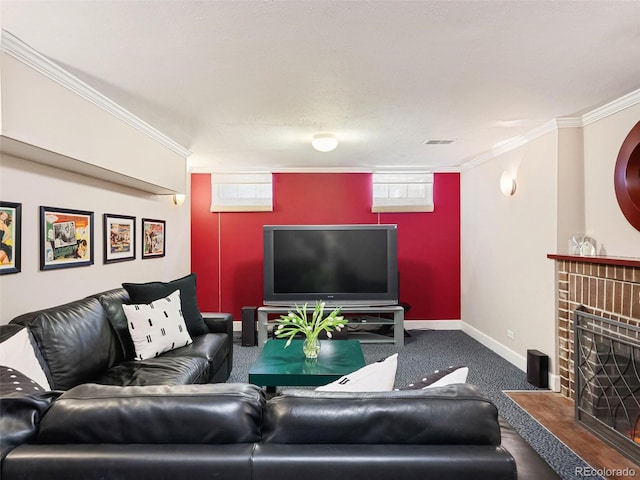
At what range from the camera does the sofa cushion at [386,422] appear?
3.22 ft

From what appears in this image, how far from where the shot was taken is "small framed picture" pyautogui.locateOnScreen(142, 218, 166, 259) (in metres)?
4.00

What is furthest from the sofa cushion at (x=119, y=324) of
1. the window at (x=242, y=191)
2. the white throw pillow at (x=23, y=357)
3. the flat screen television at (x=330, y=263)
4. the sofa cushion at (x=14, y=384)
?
the window at (x=242, y=191)

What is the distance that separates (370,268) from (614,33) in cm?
344

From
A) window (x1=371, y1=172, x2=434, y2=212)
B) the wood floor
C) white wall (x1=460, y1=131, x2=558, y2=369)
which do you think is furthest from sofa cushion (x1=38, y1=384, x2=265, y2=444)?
window (x1=371, y1=172, x2=434, y2=212)

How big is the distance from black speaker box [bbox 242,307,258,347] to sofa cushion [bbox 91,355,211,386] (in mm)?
1935

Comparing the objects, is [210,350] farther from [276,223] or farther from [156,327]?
[276,223]

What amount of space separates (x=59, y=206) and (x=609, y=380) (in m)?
4.10

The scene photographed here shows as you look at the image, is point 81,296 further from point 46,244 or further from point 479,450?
point 479,450

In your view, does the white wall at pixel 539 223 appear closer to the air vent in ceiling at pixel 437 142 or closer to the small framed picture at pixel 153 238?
the air vent in ceiling at pixel 437 142

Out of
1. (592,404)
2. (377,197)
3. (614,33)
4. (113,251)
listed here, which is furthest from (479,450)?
(377,197)

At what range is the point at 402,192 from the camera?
546 centimetres

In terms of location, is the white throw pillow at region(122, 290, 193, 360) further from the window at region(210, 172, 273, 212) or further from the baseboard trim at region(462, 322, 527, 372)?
the baseboard trim at region(462, 322, 527, 372)
